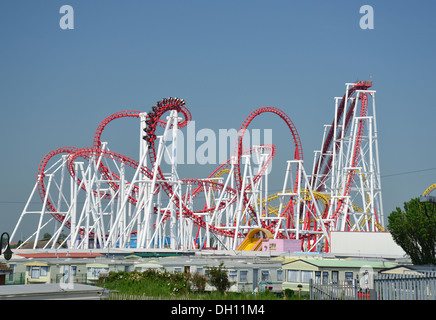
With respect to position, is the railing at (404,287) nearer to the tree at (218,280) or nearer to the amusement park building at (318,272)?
the tree at (218,280)

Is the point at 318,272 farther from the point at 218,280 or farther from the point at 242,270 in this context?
the point at 218,280

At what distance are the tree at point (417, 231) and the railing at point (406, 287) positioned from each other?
15647 millimetres

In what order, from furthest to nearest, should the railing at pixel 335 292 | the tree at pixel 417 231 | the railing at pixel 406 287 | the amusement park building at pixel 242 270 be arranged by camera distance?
the tree at pixel 417 231, the amusement park building at pixel 242 270, the railing at pixel 335 292, the railing at pixel 406 287

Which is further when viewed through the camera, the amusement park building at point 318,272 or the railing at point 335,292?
the amusement park building at point 318,272

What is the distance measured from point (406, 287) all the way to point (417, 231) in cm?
1651

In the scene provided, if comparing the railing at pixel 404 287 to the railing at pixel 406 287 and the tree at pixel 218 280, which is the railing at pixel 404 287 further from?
the tree at pixel 218 280

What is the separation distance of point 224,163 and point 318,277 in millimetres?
27368

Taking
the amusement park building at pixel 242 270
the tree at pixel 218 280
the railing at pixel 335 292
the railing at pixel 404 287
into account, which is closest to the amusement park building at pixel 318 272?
the amusement park building at pixel 242 270

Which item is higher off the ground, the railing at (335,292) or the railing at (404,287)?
the railing at (404,287)

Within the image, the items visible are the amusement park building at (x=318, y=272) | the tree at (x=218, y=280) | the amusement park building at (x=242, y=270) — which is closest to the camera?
the tree at (x=218, y=280)

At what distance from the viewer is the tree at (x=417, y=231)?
28.1 m

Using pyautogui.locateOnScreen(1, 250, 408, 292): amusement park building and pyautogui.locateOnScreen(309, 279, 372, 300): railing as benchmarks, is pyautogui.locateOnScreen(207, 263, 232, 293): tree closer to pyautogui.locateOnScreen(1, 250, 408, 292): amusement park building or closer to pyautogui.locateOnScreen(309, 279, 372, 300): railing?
pyautogui.locateOnScreen(1, 250, 408, 292): amusement park building
